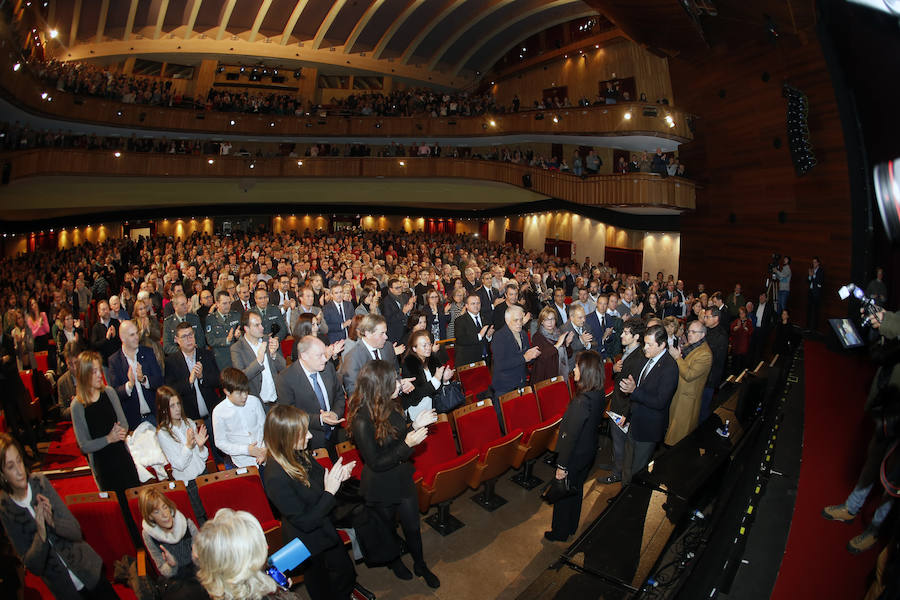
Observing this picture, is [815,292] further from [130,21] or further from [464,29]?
[130,21]

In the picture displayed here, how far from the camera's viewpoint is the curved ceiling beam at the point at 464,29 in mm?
24697

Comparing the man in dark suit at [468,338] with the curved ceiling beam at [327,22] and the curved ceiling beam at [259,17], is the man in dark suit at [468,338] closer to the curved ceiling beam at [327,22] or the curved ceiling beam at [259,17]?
the curved ceiling beam at [327,22]

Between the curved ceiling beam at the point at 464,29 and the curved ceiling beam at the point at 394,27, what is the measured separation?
8.48 ft

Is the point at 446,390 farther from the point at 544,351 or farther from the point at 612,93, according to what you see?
the point at 612,93

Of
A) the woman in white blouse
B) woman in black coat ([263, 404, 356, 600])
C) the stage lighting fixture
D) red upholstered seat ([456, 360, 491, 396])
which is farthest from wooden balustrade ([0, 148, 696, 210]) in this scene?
woman in black coat ([263, 404, 356, 600])

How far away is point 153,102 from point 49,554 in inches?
937

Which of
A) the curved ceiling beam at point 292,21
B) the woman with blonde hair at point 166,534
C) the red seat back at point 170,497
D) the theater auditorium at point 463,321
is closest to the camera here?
the woman with blonde hair at point 166,534

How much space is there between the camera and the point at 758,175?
13.2 meters

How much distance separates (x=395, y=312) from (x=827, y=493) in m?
5.35

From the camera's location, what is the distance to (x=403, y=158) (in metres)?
24.2

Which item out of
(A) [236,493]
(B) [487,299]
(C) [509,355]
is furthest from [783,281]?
(A) [236,493]

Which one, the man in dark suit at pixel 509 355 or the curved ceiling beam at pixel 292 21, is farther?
the curved ceiling beam at pixel 292 21

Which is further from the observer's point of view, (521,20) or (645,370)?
(521,20)

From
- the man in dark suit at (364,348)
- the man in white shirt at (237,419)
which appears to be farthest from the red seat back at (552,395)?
the man in white shirt at (237,419)
